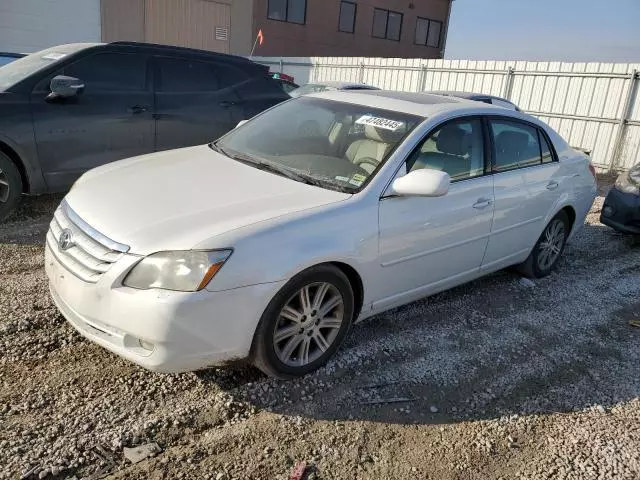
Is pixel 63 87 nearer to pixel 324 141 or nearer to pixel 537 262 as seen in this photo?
pixel 324 141

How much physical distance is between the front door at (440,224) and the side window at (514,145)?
0.21 meters

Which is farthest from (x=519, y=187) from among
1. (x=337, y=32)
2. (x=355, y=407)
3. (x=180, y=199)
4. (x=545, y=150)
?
(x=337, y=32)

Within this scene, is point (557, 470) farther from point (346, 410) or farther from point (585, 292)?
point (585, 292)

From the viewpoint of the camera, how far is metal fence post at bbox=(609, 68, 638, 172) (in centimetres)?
1177

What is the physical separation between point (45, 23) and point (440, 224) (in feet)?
54.2

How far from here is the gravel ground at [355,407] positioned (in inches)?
102

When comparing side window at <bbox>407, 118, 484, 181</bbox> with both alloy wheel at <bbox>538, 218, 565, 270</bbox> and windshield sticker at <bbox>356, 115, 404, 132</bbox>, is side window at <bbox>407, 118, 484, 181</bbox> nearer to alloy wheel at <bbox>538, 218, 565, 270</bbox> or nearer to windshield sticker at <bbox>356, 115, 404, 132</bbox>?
windshield sticker at <bbox>356, 115, 404, 132</bbox>

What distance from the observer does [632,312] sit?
4.69 m

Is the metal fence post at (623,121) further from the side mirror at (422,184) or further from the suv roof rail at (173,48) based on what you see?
the side mirror at (422,184)

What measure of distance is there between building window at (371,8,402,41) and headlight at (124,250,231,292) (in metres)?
28.2

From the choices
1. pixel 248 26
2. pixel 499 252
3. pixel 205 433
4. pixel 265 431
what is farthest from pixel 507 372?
pixel 248 26

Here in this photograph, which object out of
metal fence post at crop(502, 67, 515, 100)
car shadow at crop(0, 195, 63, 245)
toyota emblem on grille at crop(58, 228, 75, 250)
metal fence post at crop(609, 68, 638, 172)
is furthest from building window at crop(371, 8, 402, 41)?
toyota emblem on grille at crop(58, 228, 75, 250)

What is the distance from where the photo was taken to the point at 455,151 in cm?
398

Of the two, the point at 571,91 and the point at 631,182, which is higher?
the point at 571,91
